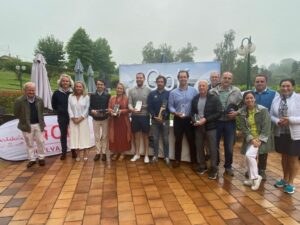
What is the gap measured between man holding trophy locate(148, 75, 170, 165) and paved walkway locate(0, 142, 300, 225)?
0.55 metres

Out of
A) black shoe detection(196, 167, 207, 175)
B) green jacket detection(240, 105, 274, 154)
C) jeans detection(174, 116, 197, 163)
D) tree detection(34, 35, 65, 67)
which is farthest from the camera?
tree detection(34, 35, 65, 67)

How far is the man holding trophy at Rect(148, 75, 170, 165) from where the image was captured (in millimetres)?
4477

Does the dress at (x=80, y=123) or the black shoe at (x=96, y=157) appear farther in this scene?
the black shoe at (x=96, y=157)

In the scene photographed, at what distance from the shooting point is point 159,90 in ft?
14.9

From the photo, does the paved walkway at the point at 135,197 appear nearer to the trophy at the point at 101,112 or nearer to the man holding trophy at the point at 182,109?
the man holding trophy at the point at 182,109

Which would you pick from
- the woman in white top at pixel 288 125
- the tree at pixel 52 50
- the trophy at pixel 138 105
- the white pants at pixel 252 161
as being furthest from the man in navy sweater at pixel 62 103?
the tree at pixel 52 50

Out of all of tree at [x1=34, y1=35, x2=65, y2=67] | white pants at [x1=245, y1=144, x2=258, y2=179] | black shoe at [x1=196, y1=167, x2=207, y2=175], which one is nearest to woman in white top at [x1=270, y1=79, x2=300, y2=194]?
white pants at [x1=245, y1=144, x2=258, y2=179]

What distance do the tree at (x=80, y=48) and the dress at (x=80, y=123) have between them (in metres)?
37.2

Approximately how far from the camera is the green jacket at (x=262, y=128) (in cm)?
346

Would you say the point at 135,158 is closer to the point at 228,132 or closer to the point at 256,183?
the point at 228,132

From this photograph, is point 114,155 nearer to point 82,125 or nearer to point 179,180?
point 82,125

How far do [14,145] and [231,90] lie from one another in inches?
147

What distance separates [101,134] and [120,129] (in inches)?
15.1

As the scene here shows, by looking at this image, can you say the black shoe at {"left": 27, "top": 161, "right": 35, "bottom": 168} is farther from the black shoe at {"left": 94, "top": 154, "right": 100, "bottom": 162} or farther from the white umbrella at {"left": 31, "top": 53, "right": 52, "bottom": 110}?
the white umbrella at {"left": 31, "top": 53, "right": 52, "bottom": 110}
